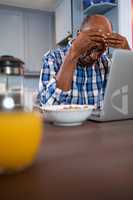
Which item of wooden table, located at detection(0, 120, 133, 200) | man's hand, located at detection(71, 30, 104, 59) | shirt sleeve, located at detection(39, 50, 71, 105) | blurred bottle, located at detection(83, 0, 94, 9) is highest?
blurred bottle, located at detection(83, 0, 94, 9)

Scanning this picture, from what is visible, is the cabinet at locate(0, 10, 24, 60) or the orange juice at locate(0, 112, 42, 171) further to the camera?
the cabinet at locate(0, 10, 24, 60)

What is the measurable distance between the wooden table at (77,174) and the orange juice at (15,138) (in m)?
0.02

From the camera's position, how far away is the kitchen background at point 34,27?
10.6ft

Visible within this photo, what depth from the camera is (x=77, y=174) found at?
30 centimetres

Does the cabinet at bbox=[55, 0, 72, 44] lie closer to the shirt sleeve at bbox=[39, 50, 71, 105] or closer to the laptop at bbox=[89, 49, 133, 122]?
the shirt sleeve at bbox=[39, 50, 71, 105]

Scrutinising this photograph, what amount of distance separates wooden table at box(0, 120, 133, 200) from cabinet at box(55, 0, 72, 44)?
290cm

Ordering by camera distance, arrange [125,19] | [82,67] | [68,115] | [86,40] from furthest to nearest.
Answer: [125,19] → [82,67] → [86,40] → [68,115]

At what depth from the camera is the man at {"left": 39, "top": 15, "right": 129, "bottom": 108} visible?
1103mm

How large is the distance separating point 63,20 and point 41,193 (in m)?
3.30

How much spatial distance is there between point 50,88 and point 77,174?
0.96 m

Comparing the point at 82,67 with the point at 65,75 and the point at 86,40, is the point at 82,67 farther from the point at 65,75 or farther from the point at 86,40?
the point at 86,40

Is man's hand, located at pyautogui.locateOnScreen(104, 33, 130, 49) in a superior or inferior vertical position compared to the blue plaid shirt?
superior

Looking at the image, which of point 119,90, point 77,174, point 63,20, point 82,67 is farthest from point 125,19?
point 77,174

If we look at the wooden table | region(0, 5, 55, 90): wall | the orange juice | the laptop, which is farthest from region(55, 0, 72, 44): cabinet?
the orange juice
